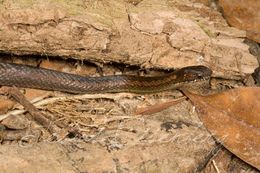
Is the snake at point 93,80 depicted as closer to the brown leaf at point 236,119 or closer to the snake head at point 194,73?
the snake head at point 194,73

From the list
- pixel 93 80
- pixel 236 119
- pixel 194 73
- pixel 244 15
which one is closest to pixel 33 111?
pixel 93 80

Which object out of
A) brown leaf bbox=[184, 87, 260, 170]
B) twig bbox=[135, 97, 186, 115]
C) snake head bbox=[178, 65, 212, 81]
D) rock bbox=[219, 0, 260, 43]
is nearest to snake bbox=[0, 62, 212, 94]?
snake head bbox=[178, 65, 212, 81]

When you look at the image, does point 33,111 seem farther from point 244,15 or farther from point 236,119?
point 244,15

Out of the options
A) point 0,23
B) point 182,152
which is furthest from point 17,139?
point 182,152

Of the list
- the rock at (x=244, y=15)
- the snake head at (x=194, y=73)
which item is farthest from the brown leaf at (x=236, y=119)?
the rock at (x=244, y=15)

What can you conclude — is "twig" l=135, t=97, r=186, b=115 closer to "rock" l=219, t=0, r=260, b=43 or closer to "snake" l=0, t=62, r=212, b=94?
"snake" l=0, t=62, r=212, b=94
